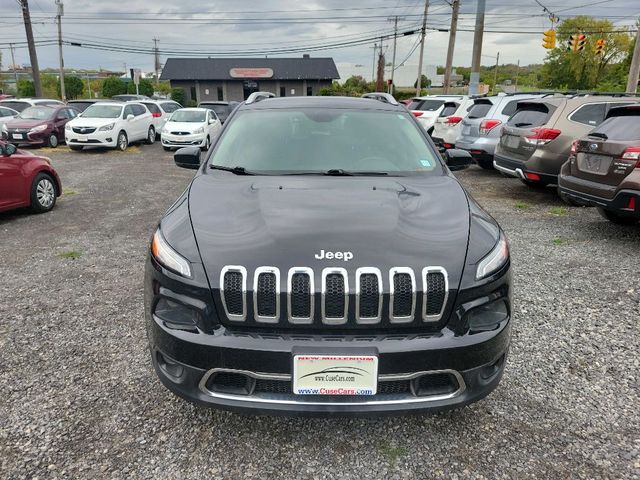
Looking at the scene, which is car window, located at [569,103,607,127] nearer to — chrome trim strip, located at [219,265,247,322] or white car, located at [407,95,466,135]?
white car, located at [407,95,466,135]

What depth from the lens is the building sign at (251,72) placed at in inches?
2136

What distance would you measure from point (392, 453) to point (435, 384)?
489 mm

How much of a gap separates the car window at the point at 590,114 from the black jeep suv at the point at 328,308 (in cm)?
657

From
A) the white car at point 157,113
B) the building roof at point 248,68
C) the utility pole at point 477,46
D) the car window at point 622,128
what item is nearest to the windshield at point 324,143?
the car window at point 622,128

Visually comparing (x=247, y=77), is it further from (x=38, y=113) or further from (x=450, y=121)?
(x=450, y=121)

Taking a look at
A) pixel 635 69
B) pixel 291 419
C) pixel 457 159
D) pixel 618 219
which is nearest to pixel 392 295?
pixel 291 419

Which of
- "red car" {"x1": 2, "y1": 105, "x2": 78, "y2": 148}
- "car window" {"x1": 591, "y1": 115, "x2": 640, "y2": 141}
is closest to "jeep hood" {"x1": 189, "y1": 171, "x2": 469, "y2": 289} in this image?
"car window" {"x1": 591, "y1": 115, "x2": 640, "y2": 141}

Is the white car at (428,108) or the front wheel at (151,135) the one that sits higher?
the white car at (428,108)

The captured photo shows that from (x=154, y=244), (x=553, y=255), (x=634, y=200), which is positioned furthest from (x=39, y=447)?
(x=634, y=200)

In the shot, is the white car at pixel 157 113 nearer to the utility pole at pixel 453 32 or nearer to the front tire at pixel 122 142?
the front tire at pixel 122 142

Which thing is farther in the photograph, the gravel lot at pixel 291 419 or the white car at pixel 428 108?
the white car at pixel 428 108

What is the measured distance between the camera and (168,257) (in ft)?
7.62

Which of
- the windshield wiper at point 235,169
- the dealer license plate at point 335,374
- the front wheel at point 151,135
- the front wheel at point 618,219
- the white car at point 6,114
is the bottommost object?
the front wheel at point 151,135

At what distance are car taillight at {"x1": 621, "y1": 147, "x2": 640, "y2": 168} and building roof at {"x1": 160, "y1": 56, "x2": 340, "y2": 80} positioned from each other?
51.4 m
